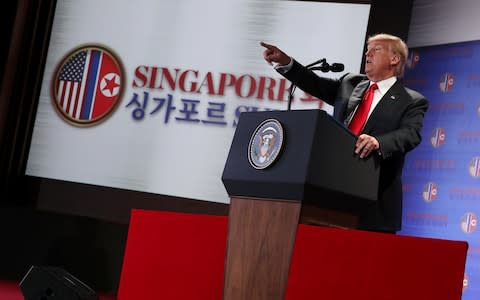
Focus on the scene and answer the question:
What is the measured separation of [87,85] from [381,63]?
246 cm

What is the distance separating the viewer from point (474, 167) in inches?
216

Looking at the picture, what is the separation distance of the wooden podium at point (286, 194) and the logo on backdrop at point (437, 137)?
3.86 meters

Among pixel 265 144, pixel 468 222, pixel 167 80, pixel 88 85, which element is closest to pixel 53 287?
pixel 265 144

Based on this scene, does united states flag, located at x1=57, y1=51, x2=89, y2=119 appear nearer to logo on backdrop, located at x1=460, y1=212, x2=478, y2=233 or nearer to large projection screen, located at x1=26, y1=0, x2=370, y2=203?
large projection screen, located at x1=26, y1=0, x2=370, y2=203

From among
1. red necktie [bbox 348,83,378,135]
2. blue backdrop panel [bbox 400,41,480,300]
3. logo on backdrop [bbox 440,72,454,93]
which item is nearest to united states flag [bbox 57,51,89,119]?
red necktie [bbox 348,83,378,135]

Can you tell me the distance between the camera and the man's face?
98.2 inches

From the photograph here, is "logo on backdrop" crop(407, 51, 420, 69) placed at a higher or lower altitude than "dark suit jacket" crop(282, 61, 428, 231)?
higher

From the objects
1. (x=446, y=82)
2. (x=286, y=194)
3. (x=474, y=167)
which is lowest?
(x=286, y=194)

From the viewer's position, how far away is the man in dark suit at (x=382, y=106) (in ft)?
7.66

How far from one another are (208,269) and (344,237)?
0.52 m

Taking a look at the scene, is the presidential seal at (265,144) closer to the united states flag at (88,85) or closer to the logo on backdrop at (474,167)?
the united states flag at (88,85)

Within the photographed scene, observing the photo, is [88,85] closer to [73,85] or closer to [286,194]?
[73,85]

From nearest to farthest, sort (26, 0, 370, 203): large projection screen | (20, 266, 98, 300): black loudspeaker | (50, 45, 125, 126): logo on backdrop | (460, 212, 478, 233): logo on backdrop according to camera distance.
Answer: (20, 266, 98, 300): black loudspeaker < (26, 0, 370, 203): large projection screen < (50, 45, 125, 126): logo on backdrop < (460, 212, 478, 233): logo on backdrop

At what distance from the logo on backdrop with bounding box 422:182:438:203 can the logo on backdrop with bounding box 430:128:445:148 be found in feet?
1.03
